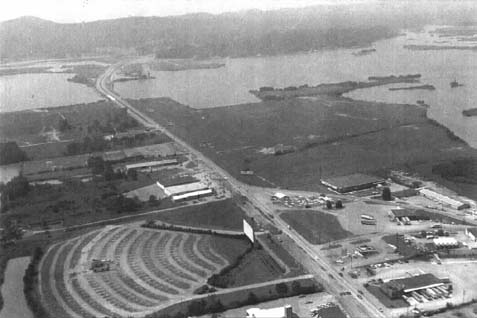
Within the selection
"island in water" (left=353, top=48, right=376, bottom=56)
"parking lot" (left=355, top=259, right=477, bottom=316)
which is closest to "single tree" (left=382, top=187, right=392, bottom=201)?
"parking lot" (left=355, top=259, right=477, bottom=316)

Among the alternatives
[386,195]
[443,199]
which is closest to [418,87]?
[443,199]

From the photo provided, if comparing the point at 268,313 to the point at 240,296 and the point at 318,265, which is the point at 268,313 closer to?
the point at 240,296

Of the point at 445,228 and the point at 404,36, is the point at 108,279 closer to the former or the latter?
the point at 445,228

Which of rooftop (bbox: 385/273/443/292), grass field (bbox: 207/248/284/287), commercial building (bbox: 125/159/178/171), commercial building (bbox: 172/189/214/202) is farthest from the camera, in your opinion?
commercial building (bbox: 125/159/178/171)

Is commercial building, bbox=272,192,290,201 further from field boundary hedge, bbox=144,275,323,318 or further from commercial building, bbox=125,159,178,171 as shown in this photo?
commercial building, bbox=125,159,178,171

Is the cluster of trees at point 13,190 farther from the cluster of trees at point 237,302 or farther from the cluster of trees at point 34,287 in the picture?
the cluster of trees at point 237,302

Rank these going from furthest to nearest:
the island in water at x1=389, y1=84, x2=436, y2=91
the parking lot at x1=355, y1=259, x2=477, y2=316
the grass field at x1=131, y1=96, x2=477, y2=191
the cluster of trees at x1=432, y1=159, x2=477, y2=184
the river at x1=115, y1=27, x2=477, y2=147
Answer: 1. the island in water at x1=389, y1=84, x2=436, y2=91
2. the river at x1=115, y1=27, x2=477, y2=147
3. the grass field at x1=131, y1=96, x2=477, y2=191
4. the cluster of trees at x1=432, y1=159, x2=477, y2=184
5. the parking lot at x1=355, y1=259, x2=477, y2=316
